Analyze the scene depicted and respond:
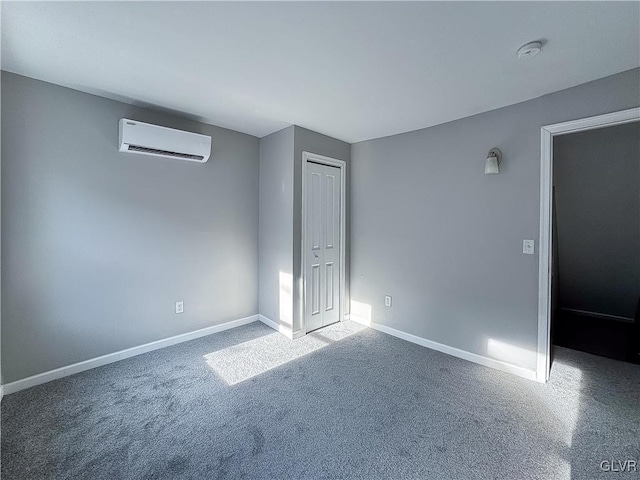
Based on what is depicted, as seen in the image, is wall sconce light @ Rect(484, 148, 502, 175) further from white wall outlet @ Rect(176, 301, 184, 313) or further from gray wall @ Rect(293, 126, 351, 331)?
white wall outlet @ Rect(176, 301, 184, 313)

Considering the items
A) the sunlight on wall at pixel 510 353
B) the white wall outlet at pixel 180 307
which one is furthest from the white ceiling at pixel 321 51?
the sunlight on wall at pixel 510 353

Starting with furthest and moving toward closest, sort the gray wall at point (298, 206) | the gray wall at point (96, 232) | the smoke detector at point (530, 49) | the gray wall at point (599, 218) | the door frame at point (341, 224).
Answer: the gray wall at point (599, 218)
the door frame at point (341, 224)
the gray wall at point (298, 206)
the gray wall at point (96, 232)
the smoke detector at point (530, 49)

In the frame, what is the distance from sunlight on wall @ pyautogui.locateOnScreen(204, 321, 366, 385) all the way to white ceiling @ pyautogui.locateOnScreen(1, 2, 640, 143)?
240cm

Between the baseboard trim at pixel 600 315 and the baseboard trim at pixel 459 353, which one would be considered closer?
the baseboard trim at pixel 459 353

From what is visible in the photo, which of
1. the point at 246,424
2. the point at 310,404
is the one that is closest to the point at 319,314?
the point at 310,404

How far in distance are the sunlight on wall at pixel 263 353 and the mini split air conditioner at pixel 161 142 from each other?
2.02 m

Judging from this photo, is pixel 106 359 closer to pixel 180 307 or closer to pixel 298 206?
pixel 180 307

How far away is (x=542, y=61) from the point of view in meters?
1.82

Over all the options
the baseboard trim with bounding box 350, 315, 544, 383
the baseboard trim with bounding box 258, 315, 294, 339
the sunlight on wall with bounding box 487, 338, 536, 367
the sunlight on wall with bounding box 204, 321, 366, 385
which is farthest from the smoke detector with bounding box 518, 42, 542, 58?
the baseboard trim with bounding box 258, 315, 294, 339

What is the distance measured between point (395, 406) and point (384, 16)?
245 centimetres

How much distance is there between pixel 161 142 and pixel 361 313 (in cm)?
300

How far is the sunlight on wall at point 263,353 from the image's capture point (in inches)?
97.1

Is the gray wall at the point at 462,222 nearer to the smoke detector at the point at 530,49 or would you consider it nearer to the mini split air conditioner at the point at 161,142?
the smoke detector at the point at 530,49

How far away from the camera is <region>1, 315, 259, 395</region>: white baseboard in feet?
7.06
